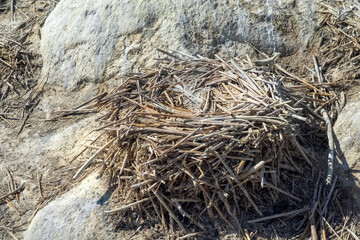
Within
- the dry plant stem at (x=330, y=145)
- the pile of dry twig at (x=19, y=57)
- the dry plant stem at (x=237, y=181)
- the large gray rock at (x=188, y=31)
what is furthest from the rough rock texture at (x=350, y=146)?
the pile of dry twig at (x=19, y=57)

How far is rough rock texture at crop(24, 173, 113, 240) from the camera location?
4.32 m

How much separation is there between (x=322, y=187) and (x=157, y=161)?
4.71ft

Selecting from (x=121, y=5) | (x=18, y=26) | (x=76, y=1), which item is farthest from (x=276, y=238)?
(x=18, y=26)

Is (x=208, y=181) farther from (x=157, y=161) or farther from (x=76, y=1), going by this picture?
(x=76, y=1)

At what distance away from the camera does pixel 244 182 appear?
425cm

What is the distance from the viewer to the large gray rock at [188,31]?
5.15m

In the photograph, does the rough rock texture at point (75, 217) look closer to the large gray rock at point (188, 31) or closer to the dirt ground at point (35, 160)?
the dirt ground at point (35, 160)

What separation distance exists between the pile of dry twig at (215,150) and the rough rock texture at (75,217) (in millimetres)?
172

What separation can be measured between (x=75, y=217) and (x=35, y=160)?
85 cm

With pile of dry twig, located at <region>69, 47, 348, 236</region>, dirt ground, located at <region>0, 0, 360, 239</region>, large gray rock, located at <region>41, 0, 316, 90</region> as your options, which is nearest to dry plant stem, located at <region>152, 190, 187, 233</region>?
pile of dry twig, located at <region>69, 47, 348, 236</region>

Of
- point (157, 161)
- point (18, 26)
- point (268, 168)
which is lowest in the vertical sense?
point (268, 168)

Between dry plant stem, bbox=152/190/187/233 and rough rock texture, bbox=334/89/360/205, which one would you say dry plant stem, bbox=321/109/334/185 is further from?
dry plant stem, bbox=152/190/187/233

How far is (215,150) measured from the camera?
4.13 metres

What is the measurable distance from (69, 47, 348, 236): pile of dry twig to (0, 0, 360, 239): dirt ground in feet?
0.81
